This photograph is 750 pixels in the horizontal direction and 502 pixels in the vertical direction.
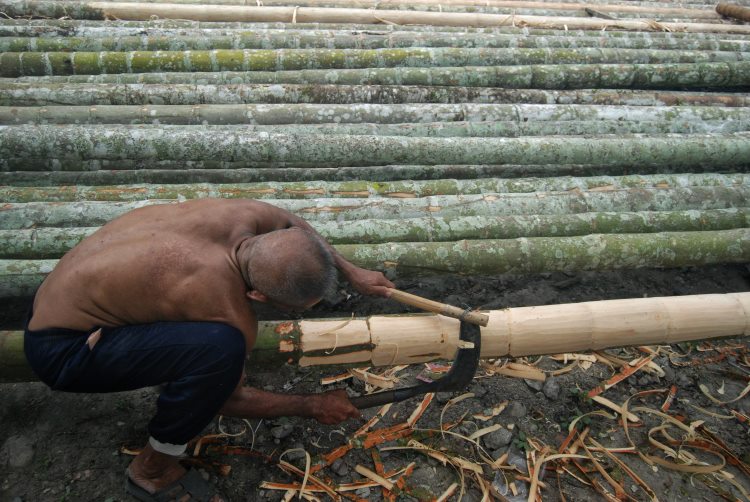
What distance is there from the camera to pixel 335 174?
10.9ft

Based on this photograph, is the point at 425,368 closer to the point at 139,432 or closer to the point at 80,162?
the point at 139,432

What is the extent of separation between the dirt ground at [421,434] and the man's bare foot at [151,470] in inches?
5.0

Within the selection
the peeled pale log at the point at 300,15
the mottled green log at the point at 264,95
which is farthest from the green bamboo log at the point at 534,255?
the peeled pale log at the point at 300,15

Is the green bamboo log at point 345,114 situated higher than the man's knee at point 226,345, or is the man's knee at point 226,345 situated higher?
the green bamboo log at point 345,114

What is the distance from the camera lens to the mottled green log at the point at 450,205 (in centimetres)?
279

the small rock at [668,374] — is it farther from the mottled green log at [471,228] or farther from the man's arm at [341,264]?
the man's arm at [341,264]

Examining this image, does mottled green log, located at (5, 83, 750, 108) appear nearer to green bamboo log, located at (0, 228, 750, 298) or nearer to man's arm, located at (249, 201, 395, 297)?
green bamboo log, located at (0, 228, 750, 298)

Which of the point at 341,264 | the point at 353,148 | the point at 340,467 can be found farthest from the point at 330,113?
the point at 340,467

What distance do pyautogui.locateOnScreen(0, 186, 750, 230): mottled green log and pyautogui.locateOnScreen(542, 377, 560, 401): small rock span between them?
90 centimetres

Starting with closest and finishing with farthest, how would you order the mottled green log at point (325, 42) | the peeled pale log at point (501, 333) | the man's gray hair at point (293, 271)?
the man's gray hair at point (293, 271) → the peeled pale log at point (501, 333) → the mottled green log at point (325, 42)

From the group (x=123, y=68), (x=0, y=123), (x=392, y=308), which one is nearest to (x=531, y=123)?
(x=392, y=308)

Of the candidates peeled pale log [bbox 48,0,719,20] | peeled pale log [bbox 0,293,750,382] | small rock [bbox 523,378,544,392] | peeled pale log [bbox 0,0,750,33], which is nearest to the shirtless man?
peeled pale log [bbox 0,293,750,382]

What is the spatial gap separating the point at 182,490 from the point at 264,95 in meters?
2.43

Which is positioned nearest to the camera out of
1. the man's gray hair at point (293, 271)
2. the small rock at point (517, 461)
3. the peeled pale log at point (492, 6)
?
the man's gray hair at point (293, 271)
